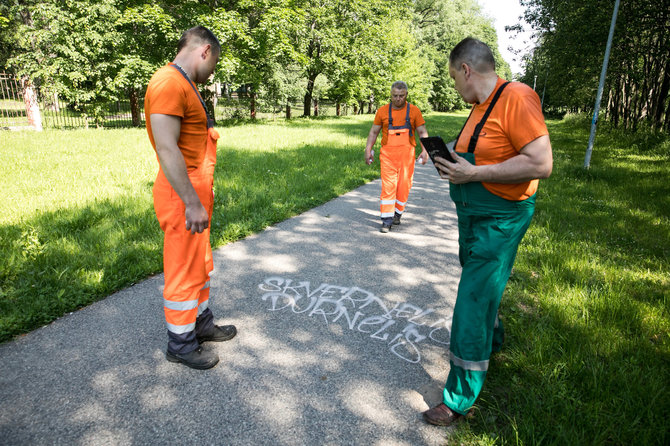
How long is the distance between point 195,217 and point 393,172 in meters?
3.93

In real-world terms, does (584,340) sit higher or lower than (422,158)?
lower

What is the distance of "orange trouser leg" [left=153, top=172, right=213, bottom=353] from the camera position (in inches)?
102

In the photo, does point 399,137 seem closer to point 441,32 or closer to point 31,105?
point 31,105

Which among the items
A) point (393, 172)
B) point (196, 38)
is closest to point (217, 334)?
point (196, 38)

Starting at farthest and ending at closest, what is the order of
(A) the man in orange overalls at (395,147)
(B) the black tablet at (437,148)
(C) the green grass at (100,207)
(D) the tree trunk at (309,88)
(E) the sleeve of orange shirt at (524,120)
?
(D) the tree trunk at (309,88) → (A) the man in orange overalls at (395,147) → (C) the green grass at (100,207) → (B) the black tablet at (437,148) → (E) the sleeve of orange shirt at (524,120)

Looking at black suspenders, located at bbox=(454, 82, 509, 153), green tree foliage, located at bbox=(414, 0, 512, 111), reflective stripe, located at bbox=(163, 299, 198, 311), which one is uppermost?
green tree foliage, located at bbox=(414, 0, 512, 111)

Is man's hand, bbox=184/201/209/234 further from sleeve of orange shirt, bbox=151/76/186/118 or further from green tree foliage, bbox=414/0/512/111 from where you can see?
green tree foliage, bbox=414/0/512/111

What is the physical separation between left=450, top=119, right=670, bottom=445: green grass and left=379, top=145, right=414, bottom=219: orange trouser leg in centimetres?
194

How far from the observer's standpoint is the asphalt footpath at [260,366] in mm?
2262

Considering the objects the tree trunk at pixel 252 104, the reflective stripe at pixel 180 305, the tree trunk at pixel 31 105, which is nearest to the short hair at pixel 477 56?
the reflective stripe at pixel 180 305

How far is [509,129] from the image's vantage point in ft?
7.06

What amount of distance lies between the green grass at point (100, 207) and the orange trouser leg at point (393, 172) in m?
1.61

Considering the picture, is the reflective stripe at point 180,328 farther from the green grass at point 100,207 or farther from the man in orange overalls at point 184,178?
the green grass at point 100,207

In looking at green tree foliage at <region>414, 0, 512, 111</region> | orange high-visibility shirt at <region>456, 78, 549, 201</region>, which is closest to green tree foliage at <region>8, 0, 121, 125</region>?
orange high-visibility shirt at <region>456, 78, 549, 201</region>
